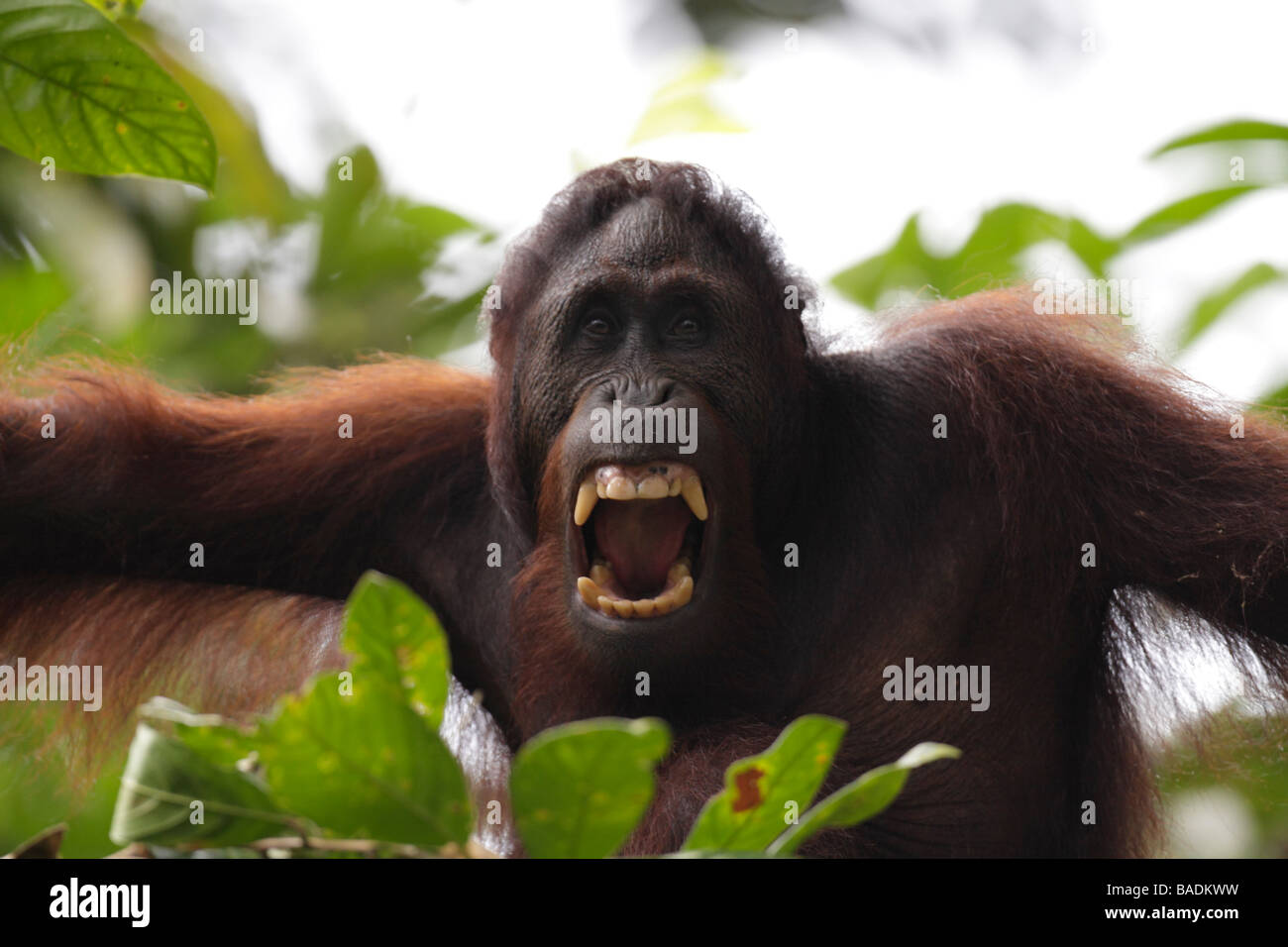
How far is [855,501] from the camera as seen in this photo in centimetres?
416

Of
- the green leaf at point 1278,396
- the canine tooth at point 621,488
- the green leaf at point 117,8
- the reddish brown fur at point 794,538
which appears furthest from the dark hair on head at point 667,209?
the green leaf at point 1278,396

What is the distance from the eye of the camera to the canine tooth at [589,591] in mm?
3851

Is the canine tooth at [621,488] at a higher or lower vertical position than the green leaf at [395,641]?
higher

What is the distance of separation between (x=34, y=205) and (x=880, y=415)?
4.37 m

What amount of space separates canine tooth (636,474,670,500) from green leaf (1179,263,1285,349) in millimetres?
3100

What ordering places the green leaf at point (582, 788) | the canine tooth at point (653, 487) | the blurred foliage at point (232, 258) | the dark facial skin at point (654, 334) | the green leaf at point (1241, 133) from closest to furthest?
1. the green leaf at point (582, 788)
2. the canine tooth at point (653, 487)
3. the dark facial skin at point (654, 334)
4. the green leaf at point (1241, 133)
5. the blurred foliage at point (232, 258)

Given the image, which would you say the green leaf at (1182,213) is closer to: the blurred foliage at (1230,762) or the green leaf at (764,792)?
the blurred foliage at (1230,762)

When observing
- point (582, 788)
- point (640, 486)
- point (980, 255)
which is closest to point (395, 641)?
point (582, 788)

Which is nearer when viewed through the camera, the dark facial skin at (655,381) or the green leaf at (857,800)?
the green leaf at (857,800)

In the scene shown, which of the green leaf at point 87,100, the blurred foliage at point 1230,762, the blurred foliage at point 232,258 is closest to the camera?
the green leaf at point 87,100

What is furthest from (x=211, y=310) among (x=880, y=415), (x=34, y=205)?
(x=880, y=415)

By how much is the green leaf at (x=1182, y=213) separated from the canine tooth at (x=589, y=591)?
3.56 metres

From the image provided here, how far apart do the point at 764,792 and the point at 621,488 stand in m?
2.15
